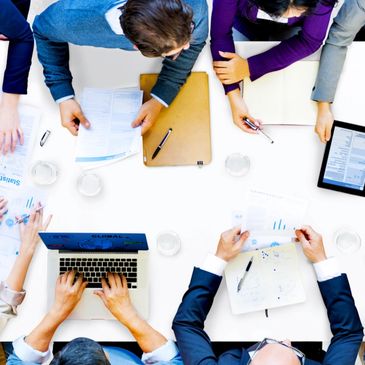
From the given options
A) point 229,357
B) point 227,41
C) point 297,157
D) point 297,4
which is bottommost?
point 229,357

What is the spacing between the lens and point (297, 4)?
140cm

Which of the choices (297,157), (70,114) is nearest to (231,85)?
(297,157)

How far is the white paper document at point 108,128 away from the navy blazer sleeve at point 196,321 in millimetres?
447

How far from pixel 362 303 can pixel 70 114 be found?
1.06m

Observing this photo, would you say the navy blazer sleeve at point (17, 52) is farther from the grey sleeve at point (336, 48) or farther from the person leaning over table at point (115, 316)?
the grey sleeve at point (336, 48)

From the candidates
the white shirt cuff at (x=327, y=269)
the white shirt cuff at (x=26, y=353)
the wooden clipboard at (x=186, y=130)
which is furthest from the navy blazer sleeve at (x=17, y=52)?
the white shirt cuff at (x=327, y=269)

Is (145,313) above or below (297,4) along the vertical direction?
below

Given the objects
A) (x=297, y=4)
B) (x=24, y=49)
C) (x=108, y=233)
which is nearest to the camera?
(x=297, y=4)

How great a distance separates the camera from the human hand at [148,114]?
175 centimetres

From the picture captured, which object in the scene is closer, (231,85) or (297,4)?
(297,4)

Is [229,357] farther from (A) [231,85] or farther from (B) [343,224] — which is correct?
(A) [231,85]

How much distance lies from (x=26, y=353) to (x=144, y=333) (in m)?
0.35

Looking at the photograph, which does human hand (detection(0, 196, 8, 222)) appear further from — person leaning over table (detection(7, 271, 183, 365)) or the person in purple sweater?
the person in purple sweater

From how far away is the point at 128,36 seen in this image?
4.63ft
